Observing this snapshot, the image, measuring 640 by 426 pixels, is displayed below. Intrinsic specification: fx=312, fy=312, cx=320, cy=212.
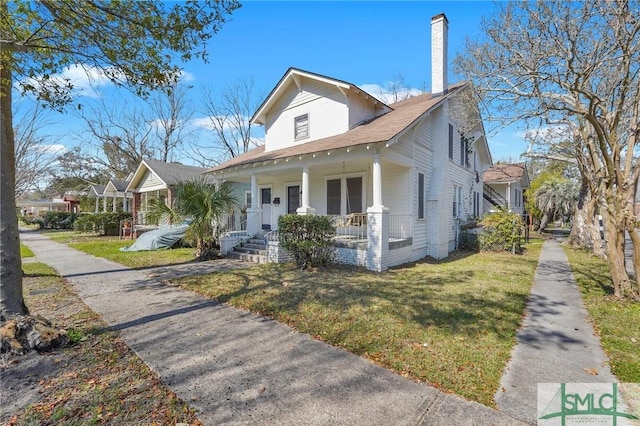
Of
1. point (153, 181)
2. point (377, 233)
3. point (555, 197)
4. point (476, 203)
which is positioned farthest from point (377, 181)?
point (555, 197)

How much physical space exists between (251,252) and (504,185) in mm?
22277

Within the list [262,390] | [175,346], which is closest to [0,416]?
[175,346]

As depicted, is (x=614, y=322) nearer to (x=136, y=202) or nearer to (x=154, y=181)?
(x=154, y=181)

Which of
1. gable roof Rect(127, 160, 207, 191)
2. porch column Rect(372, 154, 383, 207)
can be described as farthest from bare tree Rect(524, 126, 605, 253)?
gable roof Rect(127, 160, 207, 191)

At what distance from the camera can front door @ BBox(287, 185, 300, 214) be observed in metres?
13.8

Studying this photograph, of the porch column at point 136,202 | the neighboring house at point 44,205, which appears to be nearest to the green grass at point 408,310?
the porch column at point 136,202

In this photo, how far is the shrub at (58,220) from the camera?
30281 mm

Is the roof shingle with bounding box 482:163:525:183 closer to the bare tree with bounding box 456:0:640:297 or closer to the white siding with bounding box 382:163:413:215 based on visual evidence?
the white siding with bounding box 382:163:413:215

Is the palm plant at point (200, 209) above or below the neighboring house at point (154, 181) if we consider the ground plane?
below

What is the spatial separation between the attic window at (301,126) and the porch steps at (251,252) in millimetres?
4607

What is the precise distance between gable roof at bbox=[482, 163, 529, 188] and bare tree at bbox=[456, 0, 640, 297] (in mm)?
18526

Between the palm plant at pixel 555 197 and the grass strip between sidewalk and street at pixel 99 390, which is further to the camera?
the palm plant at pixel 555 197

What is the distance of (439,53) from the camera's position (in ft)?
40.2

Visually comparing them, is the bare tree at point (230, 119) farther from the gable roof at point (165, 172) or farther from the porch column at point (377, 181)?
the porch column at point (377, 181)
